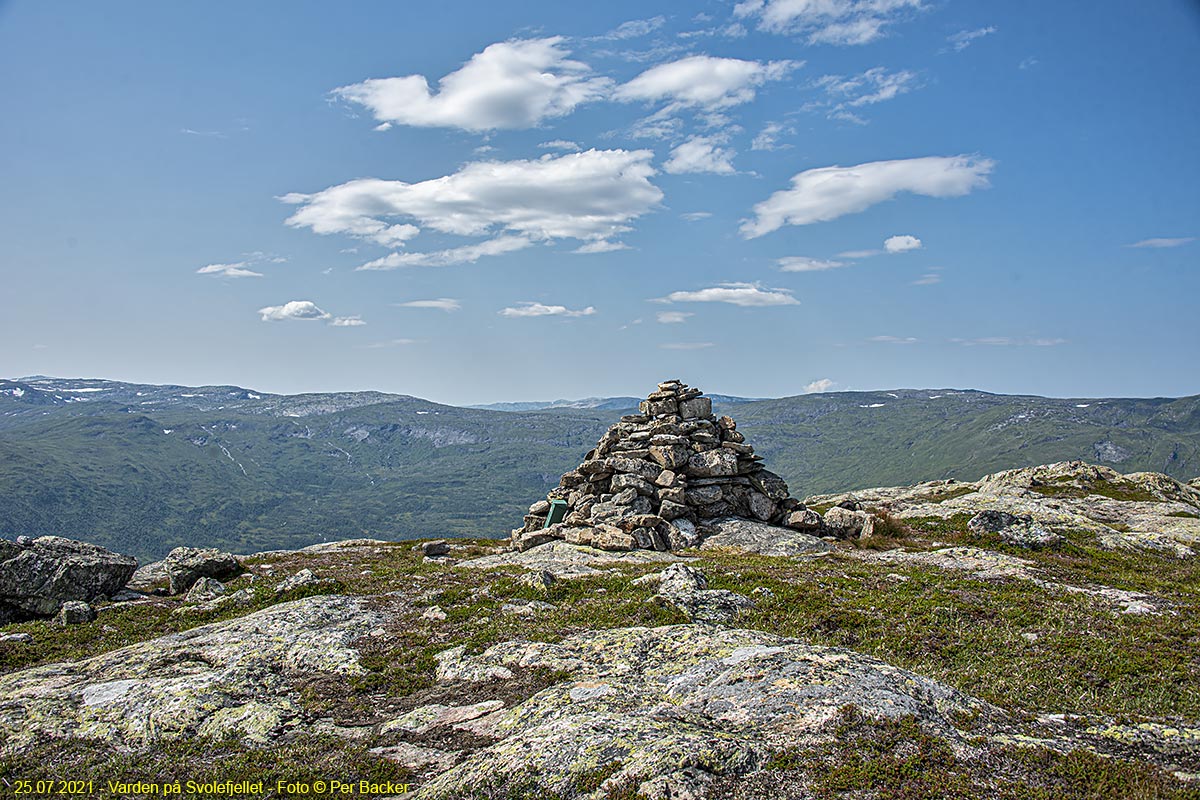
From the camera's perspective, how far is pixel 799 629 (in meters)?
18.8

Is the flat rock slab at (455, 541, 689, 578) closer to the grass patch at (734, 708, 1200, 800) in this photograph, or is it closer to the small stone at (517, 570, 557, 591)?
the small stone at (517, 570, 557, 591)

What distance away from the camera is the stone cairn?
139 feet

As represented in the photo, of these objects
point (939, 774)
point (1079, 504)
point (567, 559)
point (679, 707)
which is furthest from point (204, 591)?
point (1079, 504)

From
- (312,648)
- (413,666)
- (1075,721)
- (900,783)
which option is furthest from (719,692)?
(312,648)

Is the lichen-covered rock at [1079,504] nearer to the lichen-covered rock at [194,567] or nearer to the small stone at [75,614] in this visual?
the lichen-covered rock at [194,567]

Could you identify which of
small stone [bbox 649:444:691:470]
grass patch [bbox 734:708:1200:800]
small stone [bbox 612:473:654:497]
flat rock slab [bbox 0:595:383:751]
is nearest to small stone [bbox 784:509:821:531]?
small stone [bbox 649:444:691:470]

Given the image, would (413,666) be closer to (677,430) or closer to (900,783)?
(900,783)

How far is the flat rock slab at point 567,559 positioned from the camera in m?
31.2

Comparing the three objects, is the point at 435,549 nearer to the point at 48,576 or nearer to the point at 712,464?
the point at 48,576

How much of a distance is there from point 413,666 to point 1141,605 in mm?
22427

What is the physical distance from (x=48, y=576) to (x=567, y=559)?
23225 mm

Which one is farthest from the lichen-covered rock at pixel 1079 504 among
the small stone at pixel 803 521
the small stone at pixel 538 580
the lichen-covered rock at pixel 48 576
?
the lichen-covered rock at pixel 48 576

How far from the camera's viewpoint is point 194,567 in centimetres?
3253

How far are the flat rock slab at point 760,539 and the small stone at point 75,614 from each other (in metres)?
30.1
